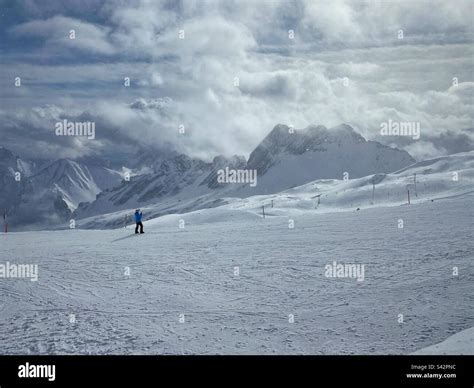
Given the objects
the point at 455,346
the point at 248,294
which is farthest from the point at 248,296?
the point at 455,346

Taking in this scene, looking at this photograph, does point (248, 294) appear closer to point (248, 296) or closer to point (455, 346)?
point (248, 296)

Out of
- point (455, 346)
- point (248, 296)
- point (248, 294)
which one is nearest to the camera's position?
point (455, 346)

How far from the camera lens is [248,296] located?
39.7 ft

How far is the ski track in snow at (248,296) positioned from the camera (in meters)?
9.69

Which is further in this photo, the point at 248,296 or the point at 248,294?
the point at 248,294

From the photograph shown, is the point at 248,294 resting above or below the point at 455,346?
above

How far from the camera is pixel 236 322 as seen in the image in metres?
10.5

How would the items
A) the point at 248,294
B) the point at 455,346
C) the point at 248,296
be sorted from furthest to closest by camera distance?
the point at 248,294, the point at 248,296, the point at 455,346

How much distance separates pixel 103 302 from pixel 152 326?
2179mm

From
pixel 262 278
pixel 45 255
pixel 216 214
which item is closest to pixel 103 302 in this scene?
pixel 262 278

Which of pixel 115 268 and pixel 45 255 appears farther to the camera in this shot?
pixel 45 255

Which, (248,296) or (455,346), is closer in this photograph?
(455,346)
